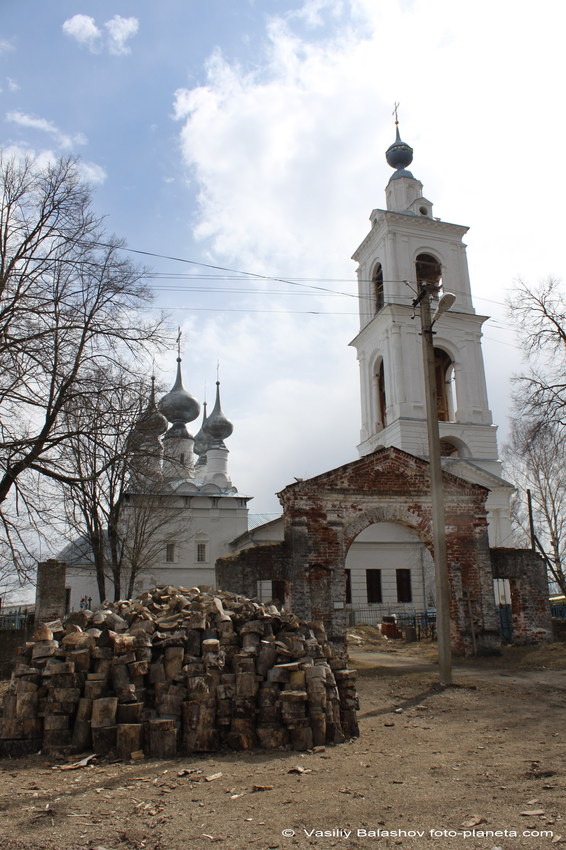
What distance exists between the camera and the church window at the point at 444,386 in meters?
34.6

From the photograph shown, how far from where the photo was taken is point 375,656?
693 inches

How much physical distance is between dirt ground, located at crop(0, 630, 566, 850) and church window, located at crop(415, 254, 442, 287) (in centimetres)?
3053

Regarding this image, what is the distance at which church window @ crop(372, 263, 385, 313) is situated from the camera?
36188 mm

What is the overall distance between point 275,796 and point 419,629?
1977cm

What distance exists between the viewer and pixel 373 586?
32688mm

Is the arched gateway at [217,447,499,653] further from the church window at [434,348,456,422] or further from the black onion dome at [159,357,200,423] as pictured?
the black onion dome at [159,357,200,423]

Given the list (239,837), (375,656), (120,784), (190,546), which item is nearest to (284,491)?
(375,656)

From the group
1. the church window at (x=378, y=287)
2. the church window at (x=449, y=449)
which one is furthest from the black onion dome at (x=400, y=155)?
the church window at (x=449, y=449)

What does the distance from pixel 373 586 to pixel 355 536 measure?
1855 centimetres

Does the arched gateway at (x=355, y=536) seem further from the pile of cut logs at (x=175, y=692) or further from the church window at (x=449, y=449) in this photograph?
the church window at (x=449, y=449)

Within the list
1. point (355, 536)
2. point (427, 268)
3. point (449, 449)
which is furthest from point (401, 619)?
point (427, 268)

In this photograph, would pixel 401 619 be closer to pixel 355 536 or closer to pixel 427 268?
pixel 355 536

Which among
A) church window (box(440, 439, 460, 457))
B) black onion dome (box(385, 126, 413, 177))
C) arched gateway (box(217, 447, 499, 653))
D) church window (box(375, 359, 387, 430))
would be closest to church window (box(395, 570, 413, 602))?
church window (box(440, 439, 460, 457))

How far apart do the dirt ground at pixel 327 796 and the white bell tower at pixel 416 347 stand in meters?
24.4
